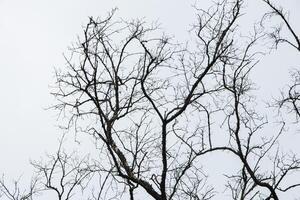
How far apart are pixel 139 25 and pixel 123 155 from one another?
285cm

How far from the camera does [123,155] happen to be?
29.0ft

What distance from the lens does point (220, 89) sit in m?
9.68

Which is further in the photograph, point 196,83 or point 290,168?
point 290,168

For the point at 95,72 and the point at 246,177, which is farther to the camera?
the point at 246,177

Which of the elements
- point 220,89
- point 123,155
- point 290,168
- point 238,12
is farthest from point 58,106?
point 290,168

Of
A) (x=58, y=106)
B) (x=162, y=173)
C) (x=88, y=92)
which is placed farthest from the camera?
(x=58, y=106)

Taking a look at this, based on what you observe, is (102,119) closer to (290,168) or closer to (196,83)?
(196,83)

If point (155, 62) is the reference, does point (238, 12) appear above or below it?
above

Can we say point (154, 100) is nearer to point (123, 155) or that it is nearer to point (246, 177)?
point (123, 155)

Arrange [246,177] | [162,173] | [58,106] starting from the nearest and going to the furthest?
[162,173] → [58,106] → [246,177]

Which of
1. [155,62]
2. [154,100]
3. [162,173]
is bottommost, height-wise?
[162,173]

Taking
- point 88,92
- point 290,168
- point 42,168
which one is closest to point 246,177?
point 290,168

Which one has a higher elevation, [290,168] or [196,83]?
[196,83]

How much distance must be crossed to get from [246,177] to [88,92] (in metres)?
4.81
